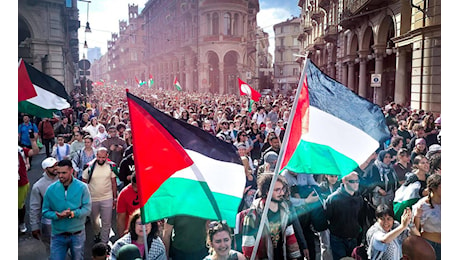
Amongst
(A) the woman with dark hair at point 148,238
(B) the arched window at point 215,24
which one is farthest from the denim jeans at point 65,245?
(B) the arched window at point 215,24

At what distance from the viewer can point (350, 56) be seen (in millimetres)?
23141

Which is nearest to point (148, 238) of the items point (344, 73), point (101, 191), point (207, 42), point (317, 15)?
point (101, 191)

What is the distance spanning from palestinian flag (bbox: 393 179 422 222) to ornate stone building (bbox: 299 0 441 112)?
7980 mm

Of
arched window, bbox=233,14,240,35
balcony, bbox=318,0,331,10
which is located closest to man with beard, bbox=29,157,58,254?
balcony, bbox=318,0,331,10

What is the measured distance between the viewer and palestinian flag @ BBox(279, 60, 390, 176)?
12.1 ft

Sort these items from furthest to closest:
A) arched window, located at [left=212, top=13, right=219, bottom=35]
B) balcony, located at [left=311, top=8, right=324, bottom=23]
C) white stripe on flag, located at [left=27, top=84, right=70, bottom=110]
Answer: arched window, located at [left=212, top=13, right=219, bottom=35] < balcony, located at [left=311, top=8, right=324, bottom=23] < white stripe on flag, located at [left=27, top=84, right=70, bottom=110]

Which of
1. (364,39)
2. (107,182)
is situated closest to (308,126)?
(107,182)

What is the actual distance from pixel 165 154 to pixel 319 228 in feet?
7.08

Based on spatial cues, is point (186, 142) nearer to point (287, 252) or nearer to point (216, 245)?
point (216, 245)

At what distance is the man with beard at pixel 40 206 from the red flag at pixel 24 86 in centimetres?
95

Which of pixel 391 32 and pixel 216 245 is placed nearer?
pixel 216 245

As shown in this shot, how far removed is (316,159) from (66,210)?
274 cm

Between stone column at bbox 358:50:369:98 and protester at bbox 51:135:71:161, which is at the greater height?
stone column at bbox 358:50:369:98

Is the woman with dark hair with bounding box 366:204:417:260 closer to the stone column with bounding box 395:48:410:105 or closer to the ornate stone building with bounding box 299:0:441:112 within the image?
the ornate stone building with bounding box 299:0:441:112
